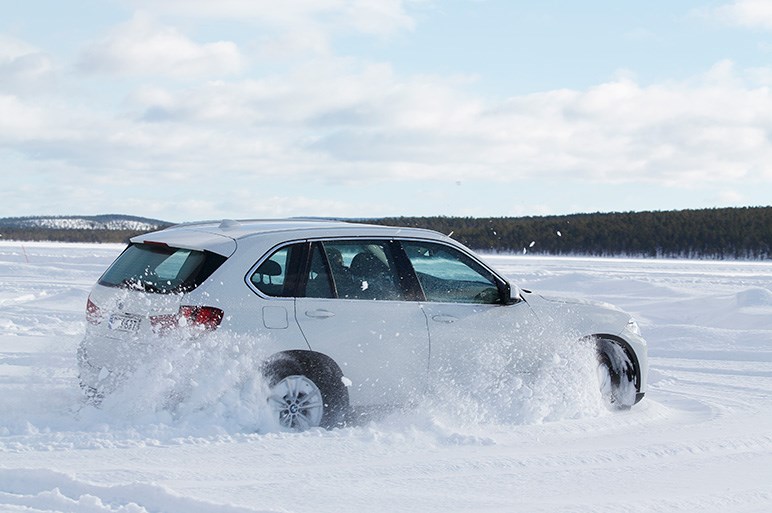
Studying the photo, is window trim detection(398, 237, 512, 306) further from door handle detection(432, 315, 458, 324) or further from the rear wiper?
the rear wiper

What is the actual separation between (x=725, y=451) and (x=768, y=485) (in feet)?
3.16

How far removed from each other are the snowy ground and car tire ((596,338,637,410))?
0.23 metres

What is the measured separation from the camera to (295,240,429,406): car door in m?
7.16

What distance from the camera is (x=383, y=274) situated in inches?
297

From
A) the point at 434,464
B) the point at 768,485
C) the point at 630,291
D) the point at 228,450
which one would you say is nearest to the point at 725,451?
the point at 768,485

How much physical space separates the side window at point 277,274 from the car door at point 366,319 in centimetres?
12

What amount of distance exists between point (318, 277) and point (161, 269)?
1.15m

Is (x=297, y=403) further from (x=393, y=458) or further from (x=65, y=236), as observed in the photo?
(x=65, y=236)

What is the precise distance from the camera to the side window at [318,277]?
721 cm

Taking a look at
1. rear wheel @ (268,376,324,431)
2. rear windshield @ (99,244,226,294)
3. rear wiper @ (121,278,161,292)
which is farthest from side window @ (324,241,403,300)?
rear wiper @ (121,278,161,292)

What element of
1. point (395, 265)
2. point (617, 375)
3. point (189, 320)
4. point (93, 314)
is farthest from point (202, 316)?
point (617, 375)

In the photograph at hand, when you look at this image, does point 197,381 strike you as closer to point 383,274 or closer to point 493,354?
point 383,274


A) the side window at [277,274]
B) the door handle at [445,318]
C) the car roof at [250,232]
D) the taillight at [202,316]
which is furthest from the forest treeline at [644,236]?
the taillight at [202,316]

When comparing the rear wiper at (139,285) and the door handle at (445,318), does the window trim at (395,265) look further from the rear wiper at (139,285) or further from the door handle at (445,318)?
the rear wiper at (139,285)
